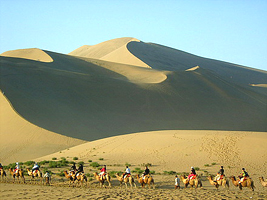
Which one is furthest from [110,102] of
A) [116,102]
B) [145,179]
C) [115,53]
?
[115,53]

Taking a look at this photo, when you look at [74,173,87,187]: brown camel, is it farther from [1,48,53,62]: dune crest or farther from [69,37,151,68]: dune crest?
[69,37,151,68]: dune crest

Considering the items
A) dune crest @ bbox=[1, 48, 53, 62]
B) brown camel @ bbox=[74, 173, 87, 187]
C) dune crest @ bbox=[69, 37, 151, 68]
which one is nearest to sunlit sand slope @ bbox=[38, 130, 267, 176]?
brown camel @ bbox=[74, 173, 87, 187]

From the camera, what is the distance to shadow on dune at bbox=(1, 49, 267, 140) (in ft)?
149

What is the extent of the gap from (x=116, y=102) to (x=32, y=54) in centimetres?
3563

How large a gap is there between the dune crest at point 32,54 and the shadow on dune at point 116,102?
23.1 feet

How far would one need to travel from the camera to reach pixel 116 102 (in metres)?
54.4

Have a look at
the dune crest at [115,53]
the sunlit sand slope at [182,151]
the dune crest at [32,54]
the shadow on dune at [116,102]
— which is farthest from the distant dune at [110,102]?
the dune crest at [115,53]

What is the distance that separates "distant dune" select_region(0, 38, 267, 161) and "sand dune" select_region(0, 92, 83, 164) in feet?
0.31

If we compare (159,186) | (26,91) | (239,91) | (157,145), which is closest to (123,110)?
(26,91)

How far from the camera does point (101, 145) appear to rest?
1278 inches

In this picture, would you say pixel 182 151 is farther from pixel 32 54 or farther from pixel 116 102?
pixel 32 54

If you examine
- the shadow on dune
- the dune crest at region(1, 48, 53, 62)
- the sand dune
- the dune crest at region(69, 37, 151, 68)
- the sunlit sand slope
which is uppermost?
the dune crest at region(69, 37, 151, 68)

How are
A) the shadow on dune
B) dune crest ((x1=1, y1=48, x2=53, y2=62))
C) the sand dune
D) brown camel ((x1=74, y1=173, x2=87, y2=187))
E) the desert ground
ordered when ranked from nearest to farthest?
brown camel ((x1=74, y1=173, x2=87, y2=187)), the desert ground, the sand dune, the shadow on dune, dune crest ((x1=1, y1=48, x2=53, y2=62))

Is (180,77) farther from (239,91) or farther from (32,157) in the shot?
(32,157)
